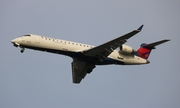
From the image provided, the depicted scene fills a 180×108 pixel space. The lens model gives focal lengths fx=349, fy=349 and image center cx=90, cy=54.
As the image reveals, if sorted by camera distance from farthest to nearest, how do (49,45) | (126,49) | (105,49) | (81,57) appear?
(126,49) → (81,57) → (105,49) → (49,45)

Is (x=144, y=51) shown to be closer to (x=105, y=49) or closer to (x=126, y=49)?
(x=126, y=49)

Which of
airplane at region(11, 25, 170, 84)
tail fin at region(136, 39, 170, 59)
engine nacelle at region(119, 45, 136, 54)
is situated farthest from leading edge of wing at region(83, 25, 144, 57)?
tail fin at region(136, 39, 170, 59)

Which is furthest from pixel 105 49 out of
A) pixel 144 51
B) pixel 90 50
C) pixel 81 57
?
pixel 144 51

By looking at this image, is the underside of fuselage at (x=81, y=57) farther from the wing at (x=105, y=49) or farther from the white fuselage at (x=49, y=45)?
the wing at (x=105, y=49)

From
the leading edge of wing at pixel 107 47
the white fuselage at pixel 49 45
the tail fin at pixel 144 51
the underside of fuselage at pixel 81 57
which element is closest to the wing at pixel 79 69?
the underside of fuselage at pixel 81 57

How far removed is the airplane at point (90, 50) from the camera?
87.7 feet

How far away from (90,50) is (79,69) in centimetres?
418

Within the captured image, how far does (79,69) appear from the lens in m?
31.0

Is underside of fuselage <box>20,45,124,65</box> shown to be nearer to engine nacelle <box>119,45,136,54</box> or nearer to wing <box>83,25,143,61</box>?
wing <box>83,25,143,61</box>

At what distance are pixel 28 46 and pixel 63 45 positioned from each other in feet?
8.89

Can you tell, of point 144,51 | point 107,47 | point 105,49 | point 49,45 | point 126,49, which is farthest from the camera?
point 144,51

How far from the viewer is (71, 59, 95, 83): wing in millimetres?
30084

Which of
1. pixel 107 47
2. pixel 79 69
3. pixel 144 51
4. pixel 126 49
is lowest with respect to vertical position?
pixel 79 69

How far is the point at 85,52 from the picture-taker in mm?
27578
